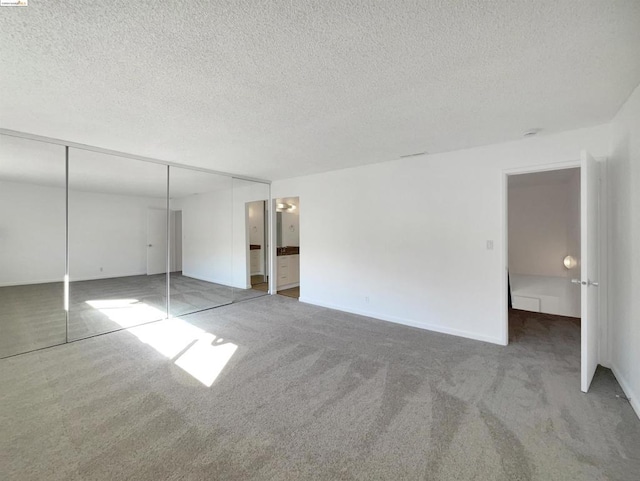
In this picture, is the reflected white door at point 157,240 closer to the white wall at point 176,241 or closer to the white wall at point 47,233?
the white wall at point 176,241

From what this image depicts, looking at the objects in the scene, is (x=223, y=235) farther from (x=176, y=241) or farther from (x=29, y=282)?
(x=29, y=282)

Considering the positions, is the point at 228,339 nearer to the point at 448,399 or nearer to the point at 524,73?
the point at 448,399

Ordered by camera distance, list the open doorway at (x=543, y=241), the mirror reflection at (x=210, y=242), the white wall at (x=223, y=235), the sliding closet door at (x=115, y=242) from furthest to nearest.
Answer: the white wall at (x=223, y=235) → the mirror reflection at (x=210, y=242) → the open doorway at (x=543, y=241) → the sliding closet door at (x=115, y=242)

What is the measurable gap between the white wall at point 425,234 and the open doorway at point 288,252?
134cm

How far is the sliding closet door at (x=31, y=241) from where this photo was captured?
331cm

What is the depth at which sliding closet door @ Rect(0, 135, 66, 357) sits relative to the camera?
3314 mm

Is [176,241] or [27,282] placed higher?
[176,241]

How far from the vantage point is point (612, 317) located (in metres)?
2.68

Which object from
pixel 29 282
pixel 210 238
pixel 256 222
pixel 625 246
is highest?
pixel 256 222

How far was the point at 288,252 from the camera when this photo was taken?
22.3 feet

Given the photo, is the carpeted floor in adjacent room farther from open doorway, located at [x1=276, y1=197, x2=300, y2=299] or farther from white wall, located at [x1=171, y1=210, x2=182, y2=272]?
open doorway, located at [x1=276, y1=197, x2=300, y2=299]

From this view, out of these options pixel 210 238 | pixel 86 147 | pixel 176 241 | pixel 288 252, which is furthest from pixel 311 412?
pixel 288 252

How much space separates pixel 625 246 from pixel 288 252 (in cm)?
568

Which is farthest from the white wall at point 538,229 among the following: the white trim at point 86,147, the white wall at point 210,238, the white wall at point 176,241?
the white wall at point 176,241
